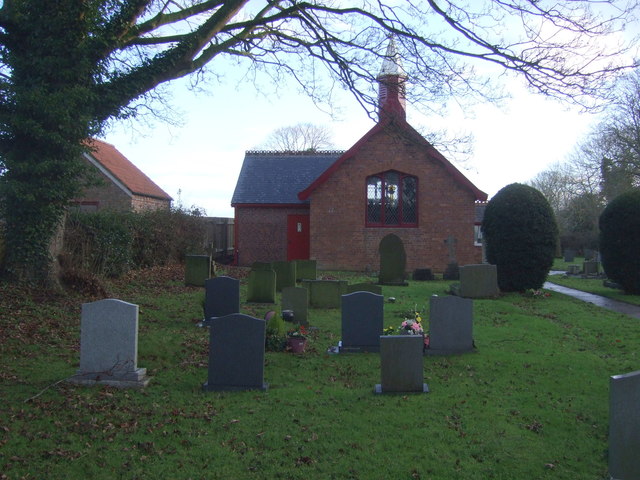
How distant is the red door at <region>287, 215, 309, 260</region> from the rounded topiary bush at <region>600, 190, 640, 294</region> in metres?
13.3

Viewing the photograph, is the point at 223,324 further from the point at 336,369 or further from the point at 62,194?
the point at 62,194

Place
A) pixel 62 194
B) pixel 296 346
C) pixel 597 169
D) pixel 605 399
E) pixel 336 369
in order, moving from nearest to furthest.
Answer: pixel 605 399 < pixel 336 369 < pixel 296 346 < pixel 62 194 < pixel 597 169

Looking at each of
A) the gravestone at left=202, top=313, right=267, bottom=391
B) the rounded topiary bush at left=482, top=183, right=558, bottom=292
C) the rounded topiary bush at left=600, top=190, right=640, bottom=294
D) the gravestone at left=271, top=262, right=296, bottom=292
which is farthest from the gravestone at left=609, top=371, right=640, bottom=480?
the rounded topiary bush at left=600, top=190, right=640, bottom=294

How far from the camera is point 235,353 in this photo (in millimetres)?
7648

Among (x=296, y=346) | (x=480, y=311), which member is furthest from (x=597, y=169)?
(x=296, y=346)

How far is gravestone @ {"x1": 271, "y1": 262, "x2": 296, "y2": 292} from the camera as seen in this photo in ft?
57.7

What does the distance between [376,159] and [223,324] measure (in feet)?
64.1

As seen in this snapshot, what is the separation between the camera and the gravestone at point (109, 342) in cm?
755

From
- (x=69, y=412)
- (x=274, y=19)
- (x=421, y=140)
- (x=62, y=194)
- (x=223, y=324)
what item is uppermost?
(x=274, y=19)

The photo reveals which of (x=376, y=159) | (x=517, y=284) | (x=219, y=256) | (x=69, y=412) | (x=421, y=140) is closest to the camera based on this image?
(x=69, y=412)

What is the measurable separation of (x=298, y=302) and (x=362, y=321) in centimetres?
227

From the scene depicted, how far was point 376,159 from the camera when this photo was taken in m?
26.2

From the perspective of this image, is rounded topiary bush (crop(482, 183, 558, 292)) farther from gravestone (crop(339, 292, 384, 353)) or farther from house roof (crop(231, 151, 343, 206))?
house roof (crop(231, 151, 343, 206))

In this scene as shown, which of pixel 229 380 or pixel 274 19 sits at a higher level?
pixel 274 19
